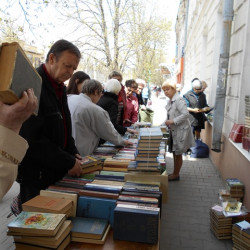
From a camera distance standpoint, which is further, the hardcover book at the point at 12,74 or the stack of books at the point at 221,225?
the stack of books at the point at 221,225

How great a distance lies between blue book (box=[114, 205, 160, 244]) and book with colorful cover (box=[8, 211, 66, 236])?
0.32m

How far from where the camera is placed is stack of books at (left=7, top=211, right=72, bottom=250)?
49.6 inches

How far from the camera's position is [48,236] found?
1265mm

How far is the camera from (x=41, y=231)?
49.4 inches

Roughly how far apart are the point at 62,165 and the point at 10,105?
106 cm

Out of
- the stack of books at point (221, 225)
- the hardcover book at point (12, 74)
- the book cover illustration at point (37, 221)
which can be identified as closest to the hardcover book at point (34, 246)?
the book cover illustration at point (37, 221)

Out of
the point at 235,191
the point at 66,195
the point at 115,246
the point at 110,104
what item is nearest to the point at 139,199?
the point at 115,246

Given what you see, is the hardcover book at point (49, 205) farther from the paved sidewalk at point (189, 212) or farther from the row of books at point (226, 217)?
the row of books at point (226, 217)

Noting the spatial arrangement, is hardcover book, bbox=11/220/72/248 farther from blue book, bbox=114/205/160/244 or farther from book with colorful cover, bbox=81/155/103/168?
book with colorful cover, bbox=81/155/103/168

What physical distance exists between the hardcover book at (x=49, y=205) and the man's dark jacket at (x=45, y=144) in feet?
1.11

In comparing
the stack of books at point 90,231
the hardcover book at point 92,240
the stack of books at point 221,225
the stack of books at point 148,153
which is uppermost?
the stack of books at point 148,153

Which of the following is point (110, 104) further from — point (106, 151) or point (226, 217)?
point (226, 217)

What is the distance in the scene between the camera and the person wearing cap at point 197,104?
5.78 meters

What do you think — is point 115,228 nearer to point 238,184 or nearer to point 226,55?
point 238,184
